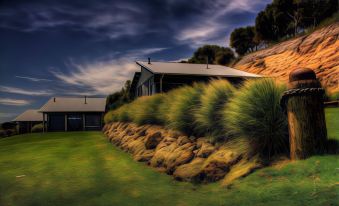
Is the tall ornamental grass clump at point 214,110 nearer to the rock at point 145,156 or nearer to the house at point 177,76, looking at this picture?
the rock at point 145,156

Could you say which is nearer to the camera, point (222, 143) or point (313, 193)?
point (313, 193)

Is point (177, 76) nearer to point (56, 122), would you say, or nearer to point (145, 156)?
point (145, 156)

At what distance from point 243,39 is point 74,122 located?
2848 centimetres

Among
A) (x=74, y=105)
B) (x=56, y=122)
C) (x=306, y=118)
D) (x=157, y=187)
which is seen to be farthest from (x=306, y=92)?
(x=74, y=105)

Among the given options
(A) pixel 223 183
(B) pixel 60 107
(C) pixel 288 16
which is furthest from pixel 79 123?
(A) pixel 223 183

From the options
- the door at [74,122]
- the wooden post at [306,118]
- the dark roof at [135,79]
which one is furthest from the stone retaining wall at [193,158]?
the door at [74,122]

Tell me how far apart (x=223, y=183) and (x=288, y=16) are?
36.5 metres

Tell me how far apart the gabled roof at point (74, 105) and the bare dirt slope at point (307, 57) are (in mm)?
19246

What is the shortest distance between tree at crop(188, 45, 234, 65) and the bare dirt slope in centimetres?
1064

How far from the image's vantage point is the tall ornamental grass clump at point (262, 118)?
5434 millimetres

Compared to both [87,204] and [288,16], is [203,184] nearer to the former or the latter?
[87,204]

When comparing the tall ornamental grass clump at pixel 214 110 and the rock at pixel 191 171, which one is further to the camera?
the tall ornamental grass clump at pixel 214 110

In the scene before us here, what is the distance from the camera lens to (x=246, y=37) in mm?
43719

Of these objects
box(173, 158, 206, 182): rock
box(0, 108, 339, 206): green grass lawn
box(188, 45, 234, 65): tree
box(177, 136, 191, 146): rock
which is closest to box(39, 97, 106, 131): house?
box(188, 45, 234, 65): tree
